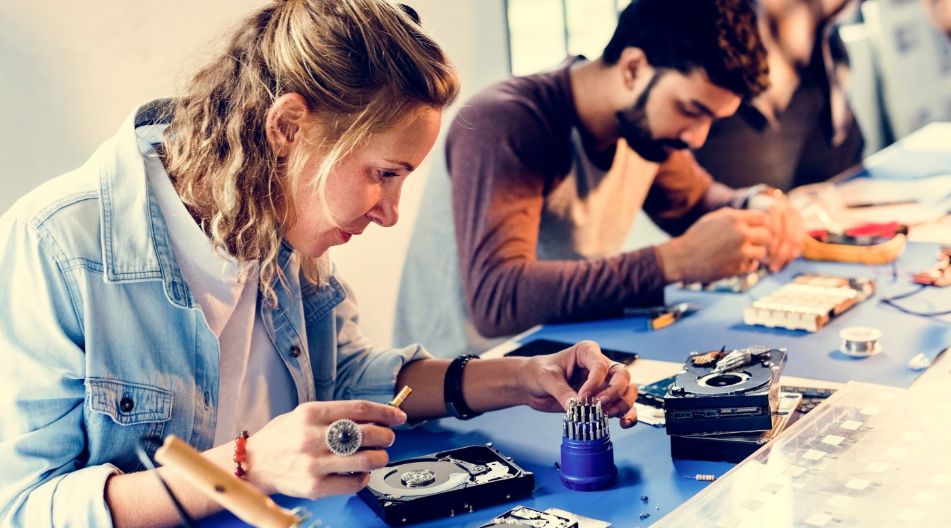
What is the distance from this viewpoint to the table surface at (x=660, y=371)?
4.83ft

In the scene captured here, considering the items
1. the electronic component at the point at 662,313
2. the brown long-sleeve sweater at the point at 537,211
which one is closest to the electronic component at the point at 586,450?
the electronic component at the point at 662,313

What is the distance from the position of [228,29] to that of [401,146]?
38 cm

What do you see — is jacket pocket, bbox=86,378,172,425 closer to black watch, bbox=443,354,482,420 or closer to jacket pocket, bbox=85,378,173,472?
jacket pocket, bbox=85,378,173,472

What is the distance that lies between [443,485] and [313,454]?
0.23 metres

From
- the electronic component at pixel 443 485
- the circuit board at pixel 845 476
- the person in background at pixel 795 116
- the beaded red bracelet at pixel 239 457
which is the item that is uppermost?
the person in background at pixel 795 116

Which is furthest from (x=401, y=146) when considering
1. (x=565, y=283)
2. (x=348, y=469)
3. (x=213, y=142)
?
(x=565, y=283)

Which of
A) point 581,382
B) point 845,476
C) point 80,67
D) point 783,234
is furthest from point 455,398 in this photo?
point 783,234

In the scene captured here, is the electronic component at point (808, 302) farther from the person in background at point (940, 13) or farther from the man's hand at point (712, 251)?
the person in background at point (940, 13)

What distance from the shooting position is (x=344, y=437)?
1.36m

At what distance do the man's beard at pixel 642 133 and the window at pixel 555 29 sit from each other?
0.64 ft

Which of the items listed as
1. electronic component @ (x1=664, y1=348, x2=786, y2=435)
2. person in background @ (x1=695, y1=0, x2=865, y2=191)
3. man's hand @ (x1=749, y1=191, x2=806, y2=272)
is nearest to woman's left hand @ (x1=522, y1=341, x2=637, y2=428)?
electronic component @ (x1=664, y1=348, x2=786, y2=435)

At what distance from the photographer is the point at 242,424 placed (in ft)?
5.64

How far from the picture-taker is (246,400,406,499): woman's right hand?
53.1 inches

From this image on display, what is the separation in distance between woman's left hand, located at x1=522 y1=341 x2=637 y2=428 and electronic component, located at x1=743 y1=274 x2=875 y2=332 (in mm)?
727
